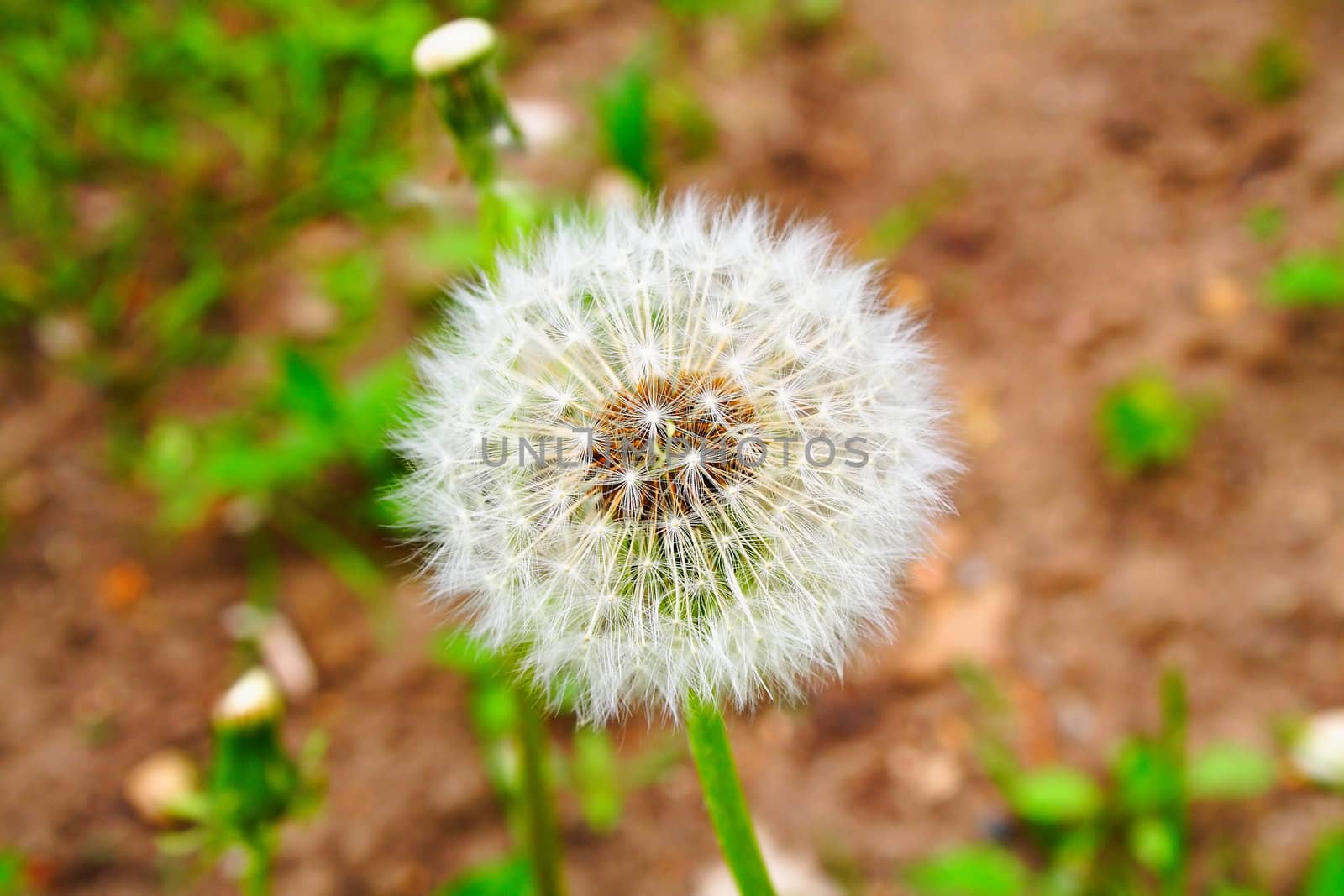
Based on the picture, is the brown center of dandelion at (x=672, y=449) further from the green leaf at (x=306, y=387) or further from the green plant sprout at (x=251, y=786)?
the green leaf at (x=306, y=387)

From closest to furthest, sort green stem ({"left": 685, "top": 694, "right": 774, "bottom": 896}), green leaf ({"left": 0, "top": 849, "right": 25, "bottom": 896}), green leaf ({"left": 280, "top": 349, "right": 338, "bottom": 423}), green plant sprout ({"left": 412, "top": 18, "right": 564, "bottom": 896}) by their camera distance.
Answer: green stem ({"left": 685, "top": 694, "right": 774, "bottom": 896}), green plant sprout ({"left": 412, "top": 18, "right": 564, "bottom": 896}), green leaf ({"left": 280, "top": 349, "right": 338, "bottom": 423}), green leaf ({"left": 0, "top": 849, "right": 25, "bottom": 896})

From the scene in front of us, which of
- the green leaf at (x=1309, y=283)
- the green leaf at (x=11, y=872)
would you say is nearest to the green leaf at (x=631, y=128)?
the green leaf at (x=1309, y=283)

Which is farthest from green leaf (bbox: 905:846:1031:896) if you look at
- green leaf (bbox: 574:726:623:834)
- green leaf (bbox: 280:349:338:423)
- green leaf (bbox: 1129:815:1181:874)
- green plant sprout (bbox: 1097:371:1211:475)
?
green leaf (bbox: 280:349:338:423)

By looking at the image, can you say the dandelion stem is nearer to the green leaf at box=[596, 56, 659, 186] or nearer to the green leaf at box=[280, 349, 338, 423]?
the green leaf at box=[280, 349, 338, 423]

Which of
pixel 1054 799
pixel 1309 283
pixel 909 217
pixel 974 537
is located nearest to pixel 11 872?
pixel 1054 799

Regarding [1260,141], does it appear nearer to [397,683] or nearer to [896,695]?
[896,695]

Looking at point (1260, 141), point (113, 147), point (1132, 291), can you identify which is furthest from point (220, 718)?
point (1260, 141)
